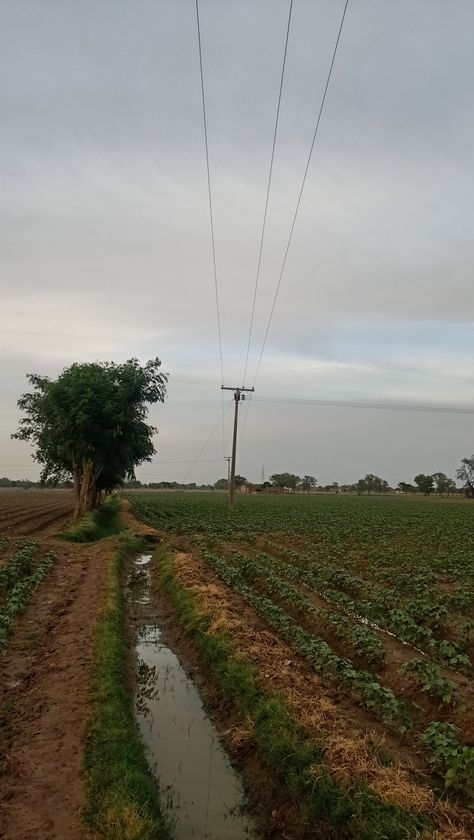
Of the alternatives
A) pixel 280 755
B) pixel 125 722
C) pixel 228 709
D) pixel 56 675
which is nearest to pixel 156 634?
pixel 56 675

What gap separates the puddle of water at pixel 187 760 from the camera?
580 centimetres

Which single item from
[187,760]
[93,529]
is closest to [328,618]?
[187,760]

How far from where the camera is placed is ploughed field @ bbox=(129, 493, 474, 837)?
19.6 ft

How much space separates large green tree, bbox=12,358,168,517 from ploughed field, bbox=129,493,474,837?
39.9 ft

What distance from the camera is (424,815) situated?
17.1ft

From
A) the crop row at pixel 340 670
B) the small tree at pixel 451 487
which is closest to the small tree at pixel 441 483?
the small tree at pixel 451 487

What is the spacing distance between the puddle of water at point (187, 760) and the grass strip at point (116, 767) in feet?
0.78

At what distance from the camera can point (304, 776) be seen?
611 centimetres

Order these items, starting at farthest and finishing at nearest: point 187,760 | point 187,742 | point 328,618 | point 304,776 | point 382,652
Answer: point 328,618 → point 382,652 → point 187,742 → point 187,760 → point 304,776

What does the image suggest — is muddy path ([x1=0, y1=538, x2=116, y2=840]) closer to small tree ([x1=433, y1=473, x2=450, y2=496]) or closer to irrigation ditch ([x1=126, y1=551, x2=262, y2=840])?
irrigation ditch ([x1=126, y1=551, x2=262, y2=840])

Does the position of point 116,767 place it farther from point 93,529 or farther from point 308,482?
point 308,482

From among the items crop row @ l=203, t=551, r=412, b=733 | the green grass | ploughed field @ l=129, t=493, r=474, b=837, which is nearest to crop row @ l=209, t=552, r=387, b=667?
ploughed field @ l=129, t=493, r=474, b=837

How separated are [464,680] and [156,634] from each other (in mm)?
6700

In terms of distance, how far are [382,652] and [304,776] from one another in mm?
4095
